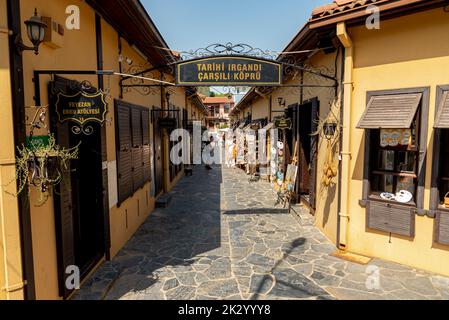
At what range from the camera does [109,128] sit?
5.71 meters

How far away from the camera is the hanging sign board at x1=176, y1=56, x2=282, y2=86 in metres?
5.88

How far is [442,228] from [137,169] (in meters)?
6.27

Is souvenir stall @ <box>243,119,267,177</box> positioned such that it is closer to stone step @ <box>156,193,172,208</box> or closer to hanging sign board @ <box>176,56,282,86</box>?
stone step @ <box>156,193,172,208</box>

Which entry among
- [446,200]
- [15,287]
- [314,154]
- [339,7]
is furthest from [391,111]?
[15,287]

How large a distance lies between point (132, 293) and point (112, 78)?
3.97 meters

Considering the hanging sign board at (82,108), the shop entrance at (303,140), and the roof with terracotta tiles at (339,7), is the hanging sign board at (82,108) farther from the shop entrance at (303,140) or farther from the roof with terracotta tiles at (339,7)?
the shop entrance at (303,140)

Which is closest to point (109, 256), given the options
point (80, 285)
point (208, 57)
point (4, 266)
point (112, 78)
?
point (80, 285)

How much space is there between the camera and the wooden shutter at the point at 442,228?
16.1 feet

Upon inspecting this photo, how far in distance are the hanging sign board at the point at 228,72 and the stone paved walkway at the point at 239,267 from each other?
3.36 m

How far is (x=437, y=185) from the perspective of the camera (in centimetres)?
496

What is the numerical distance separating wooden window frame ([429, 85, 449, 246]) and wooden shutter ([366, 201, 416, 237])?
0.32 m

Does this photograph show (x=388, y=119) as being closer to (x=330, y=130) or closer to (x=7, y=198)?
(x=330, y=130)

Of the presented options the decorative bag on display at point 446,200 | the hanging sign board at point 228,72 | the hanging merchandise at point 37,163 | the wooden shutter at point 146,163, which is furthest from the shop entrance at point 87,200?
the decorative bag on display at point 446,200
